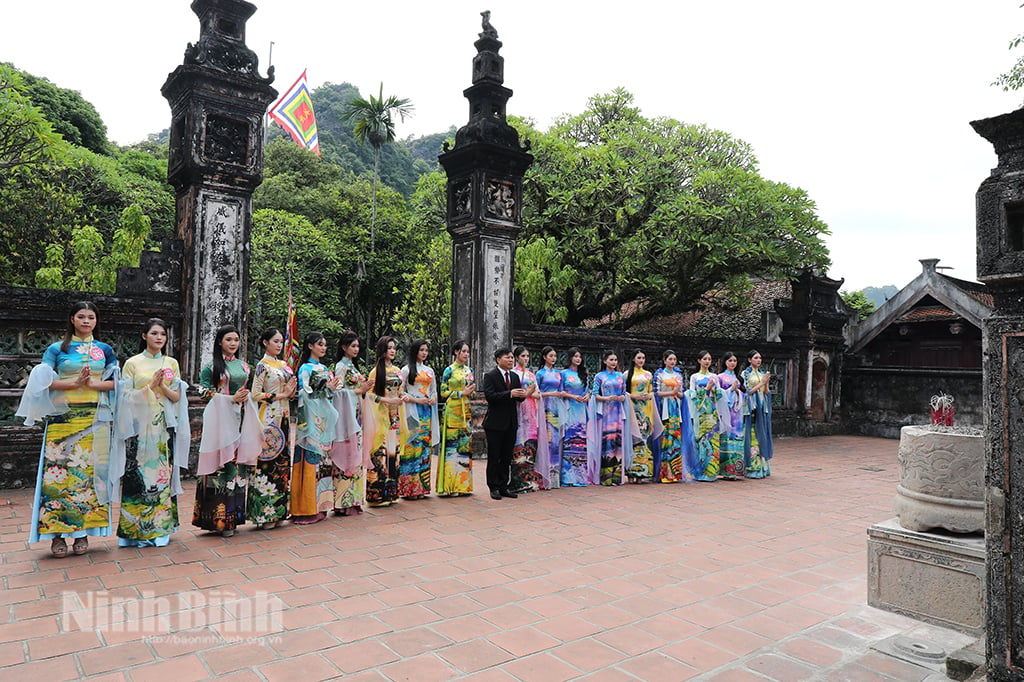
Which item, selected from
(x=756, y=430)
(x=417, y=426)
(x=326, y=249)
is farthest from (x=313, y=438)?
(x=326, y=249)

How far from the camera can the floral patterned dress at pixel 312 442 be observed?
528cm

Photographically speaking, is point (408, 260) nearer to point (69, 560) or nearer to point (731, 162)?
point (731, 162)

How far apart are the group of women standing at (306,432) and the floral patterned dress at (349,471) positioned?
12 millimetres

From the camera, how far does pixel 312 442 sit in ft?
17.4

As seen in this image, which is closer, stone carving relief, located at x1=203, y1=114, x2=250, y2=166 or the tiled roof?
stone carving relief, located at x1=203, y1=114, x2=250, y2=166

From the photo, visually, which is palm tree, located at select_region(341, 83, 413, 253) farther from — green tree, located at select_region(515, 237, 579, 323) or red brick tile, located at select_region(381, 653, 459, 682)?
red brick tile, located at select_region(381, 653, 459, 682)

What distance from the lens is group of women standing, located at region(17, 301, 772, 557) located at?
4332mm

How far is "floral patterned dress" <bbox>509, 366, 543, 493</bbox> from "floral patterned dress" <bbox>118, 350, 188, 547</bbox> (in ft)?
10.9

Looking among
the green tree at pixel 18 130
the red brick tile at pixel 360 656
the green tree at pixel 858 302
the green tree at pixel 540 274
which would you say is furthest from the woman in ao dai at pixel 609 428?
the green tree at pixel 858 302

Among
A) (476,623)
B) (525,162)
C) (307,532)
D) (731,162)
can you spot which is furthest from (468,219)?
(731,162)

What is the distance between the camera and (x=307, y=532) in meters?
5.00

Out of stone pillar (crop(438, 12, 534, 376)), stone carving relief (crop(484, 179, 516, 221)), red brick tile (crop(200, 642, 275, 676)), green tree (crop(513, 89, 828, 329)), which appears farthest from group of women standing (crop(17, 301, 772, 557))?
green tree (crop(513, 89, 828, 329))

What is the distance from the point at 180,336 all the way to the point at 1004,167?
276 inches

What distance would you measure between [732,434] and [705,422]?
0.40 metres
